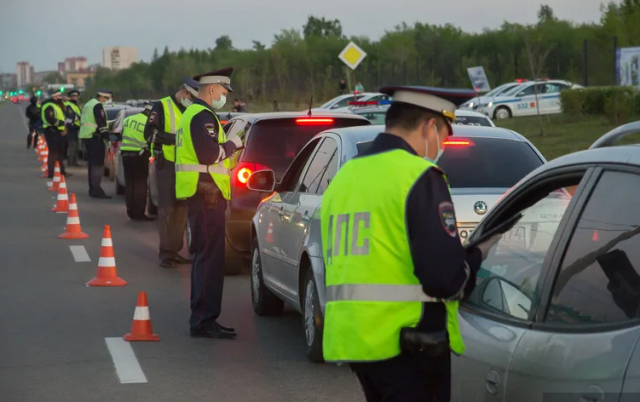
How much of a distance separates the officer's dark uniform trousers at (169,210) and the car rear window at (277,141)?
1.02m

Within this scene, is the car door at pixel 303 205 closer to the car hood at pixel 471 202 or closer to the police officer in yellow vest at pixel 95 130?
the car hood at pixel 471 202

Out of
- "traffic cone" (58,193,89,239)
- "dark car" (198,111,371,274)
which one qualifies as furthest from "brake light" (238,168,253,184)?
"traffic cone" (58,193,89,239)

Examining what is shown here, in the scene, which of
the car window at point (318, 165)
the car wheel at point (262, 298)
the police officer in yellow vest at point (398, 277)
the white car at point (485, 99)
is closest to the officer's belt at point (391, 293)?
the police officer in yellow vest at point (398, 277)

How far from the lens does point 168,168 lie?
12336 millimetres

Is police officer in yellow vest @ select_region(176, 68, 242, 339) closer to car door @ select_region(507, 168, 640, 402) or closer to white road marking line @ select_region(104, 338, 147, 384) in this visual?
white road marking line @ select_region(104, 338, 147, 384)

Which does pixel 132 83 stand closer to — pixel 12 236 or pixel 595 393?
pixel 12 236

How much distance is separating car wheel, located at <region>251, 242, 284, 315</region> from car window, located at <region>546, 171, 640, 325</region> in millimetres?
6100

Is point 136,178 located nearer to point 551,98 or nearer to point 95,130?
point 95,130

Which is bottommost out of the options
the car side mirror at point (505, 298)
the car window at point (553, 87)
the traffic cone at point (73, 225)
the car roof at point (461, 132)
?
the traffic cone at point (73, 225)

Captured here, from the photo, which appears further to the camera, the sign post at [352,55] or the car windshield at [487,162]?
the sign post at [352,55]

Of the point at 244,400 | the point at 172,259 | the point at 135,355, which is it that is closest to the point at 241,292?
the point at 172,259

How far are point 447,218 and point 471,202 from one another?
13.3 ft

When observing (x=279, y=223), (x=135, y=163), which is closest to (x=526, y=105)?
(x=135, y=163)

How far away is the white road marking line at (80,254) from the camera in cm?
1383
